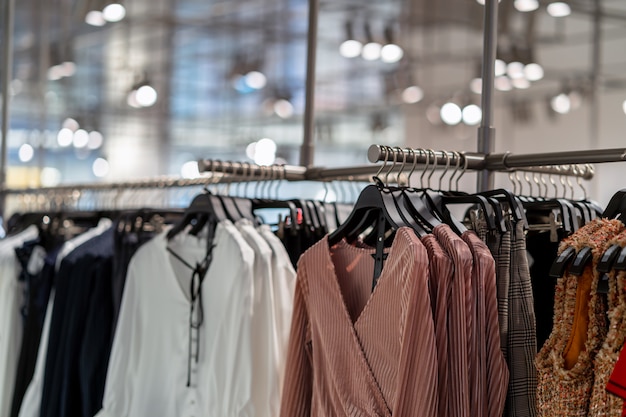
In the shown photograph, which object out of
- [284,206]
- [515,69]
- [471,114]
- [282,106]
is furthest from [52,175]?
[284,206]

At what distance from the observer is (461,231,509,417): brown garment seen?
1726mm

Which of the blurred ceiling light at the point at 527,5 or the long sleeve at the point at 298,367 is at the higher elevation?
the blurred ceiling light at the point at 527,5

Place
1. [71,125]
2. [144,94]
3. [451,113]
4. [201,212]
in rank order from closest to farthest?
[201,212] → [144,94] → [451,113] → [71,125]

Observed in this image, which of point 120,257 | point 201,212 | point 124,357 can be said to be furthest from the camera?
point 120,257

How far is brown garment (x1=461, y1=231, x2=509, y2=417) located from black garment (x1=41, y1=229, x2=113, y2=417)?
1586 millimetres

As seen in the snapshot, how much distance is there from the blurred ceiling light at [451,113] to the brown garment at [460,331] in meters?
8.31

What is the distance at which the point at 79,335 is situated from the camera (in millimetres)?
2930

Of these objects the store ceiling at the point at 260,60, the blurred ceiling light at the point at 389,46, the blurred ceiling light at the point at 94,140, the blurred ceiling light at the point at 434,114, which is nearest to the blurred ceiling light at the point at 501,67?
the store ceiling at the point at 260,60

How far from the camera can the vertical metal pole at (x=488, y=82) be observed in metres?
2.17

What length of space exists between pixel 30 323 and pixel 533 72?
8347mm

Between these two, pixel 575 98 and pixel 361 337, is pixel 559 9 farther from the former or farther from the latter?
pixel 361 337

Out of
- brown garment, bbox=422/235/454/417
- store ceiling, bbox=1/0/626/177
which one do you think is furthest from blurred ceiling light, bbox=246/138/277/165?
brown garment, bbox=422/235/454/417

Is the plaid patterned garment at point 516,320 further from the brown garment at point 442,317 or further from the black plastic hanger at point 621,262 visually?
the black plastic hanger at point 621,262

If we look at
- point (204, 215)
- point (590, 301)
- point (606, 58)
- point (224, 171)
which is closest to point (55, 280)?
A: point (204, 215)
